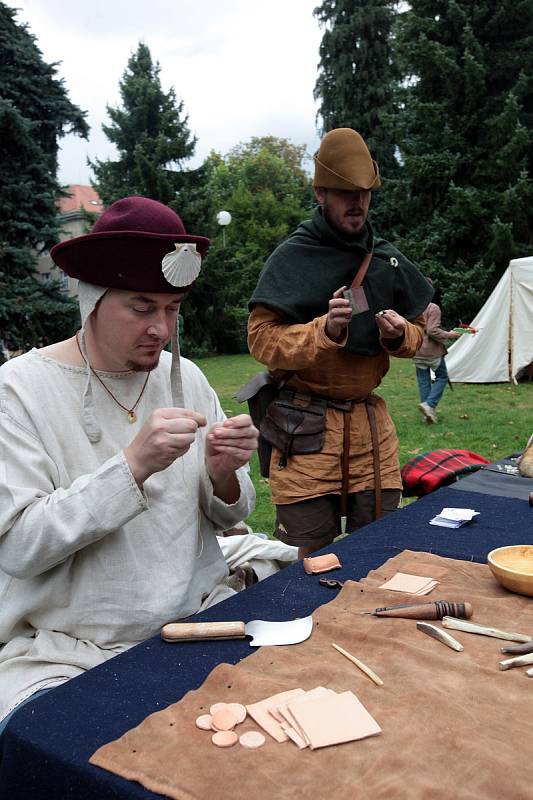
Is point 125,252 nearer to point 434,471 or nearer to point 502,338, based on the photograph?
point 434,471

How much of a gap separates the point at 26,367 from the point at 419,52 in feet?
60.6

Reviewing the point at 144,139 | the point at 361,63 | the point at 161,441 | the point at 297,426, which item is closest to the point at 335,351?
the point at 297,426

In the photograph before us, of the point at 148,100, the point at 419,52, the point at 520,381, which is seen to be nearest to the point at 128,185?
the point at 148,100

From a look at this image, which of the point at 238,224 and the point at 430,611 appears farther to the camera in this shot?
the point at 238,224

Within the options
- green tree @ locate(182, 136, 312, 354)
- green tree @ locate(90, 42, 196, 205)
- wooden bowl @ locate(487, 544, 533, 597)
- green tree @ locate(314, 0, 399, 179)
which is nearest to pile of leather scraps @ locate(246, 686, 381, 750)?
wooden bowl @ locate(487, 544, 533, 597)

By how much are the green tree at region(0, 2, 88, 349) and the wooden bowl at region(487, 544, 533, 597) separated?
1224 centimetres

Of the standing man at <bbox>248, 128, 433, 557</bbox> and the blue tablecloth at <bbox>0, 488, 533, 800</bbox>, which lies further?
the standing man at <bbox>248, 128, 433, 557</bbox>

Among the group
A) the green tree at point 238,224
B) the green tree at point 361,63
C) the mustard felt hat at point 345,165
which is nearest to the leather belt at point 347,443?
the mustard felt hat at point 345,165

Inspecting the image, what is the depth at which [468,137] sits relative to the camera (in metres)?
18.3

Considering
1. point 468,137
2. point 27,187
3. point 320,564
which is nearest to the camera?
point 320,564

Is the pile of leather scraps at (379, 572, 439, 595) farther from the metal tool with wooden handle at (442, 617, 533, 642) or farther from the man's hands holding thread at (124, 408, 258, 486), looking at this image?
the man's hands holding thread at (124, 408, 258, 486)

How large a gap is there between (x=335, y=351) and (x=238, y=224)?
28.5 meters

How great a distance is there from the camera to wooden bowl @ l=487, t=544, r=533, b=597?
164 centimetres

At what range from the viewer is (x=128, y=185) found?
20797 mm
